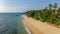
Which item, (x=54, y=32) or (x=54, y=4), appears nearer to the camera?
(x=54, y=32)

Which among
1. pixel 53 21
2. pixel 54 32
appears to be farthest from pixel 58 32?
pixel 53 21

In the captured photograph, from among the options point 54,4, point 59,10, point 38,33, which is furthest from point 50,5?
point 38,33

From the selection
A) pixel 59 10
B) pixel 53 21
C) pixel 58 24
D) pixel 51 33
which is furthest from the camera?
pixel 59 10

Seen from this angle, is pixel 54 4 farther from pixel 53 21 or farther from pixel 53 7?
pixel 53 21

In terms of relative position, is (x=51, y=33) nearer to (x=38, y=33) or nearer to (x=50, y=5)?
(x=38, y=33)

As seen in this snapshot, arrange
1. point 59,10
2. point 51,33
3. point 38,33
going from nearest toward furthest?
point 51,33 → point 38,33 → point 59,10

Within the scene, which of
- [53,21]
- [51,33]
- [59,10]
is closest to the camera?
[51,33]

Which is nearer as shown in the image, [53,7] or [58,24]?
[58,24]

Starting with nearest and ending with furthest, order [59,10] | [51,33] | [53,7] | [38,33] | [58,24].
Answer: [51,33], [38,33], [58,24], [59,10], [53,7]

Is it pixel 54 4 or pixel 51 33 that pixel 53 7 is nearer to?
pixel 54 4
